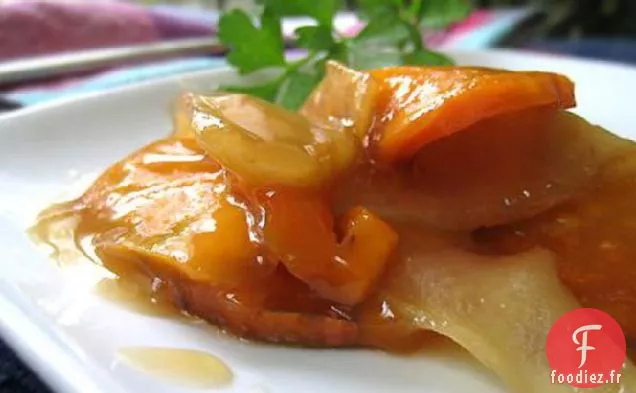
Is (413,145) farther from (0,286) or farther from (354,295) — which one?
Answer: (0,286)

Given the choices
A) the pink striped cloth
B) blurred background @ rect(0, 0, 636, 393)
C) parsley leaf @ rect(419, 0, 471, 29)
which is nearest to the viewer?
parsley leaf @ rect(419, 0, 471, 29)

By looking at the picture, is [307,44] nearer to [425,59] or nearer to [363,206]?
[425,59]

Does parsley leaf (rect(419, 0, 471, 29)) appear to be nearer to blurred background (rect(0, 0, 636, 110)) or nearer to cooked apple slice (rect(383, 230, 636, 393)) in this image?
blurred background (rect(0, 0, 636, 110))

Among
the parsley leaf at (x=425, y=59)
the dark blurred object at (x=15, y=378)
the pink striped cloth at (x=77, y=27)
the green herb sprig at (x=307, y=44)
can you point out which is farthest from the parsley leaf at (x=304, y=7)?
the pink striped cloth at (x=77, y=27)

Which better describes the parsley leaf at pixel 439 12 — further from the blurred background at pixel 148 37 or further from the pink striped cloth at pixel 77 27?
the pink striped cloth at pixel 77 27

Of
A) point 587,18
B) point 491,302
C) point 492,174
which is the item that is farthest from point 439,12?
point 587,18

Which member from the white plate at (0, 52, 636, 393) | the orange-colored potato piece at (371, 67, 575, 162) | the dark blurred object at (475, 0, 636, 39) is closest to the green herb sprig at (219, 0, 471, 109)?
the white plate at (0, 52, 636, 393)
